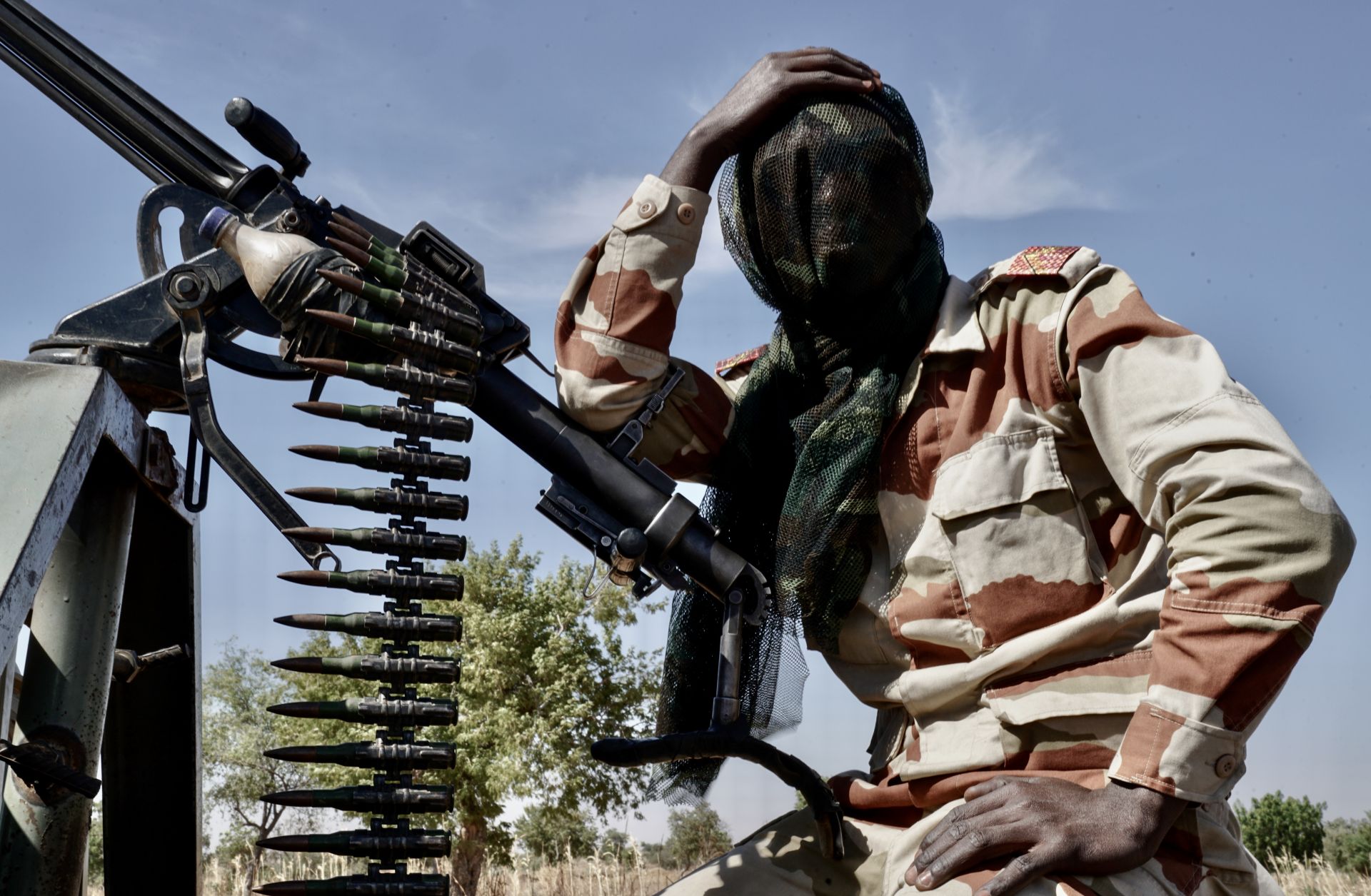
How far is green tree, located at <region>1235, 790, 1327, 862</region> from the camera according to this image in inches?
712

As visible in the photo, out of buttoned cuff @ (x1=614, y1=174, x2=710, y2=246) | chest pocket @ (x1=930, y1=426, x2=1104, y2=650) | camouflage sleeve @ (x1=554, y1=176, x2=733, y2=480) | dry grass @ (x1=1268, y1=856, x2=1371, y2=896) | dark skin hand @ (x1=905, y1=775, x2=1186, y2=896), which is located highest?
buttoned cuff @ (x1=614, y1=174, x2=710, y2=246)

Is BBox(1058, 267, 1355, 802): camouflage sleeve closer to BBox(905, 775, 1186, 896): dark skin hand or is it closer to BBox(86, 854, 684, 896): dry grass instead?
BBox(905, 775, 1186, 896): dark skin hand

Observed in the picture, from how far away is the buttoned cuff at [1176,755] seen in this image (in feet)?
9.10

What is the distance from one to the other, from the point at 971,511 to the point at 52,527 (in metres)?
2.25

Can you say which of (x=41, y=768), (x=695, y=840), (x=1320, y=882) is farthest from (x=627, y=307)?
(x=695, y=840)

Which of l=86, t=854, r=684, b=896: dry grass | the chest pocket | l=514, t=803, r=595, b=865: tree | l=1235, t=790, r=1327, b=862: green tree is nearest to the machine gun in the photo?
the chest pocket

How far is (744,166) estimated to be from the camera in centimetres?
371

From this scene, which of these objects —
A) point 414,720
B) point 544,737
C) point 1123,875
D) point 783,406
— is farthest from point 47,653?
point 544,737

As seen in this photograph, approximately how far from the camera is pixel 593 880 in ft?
30.5

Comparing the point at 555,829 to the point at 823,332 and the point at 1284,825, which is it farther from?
the point at 823,332

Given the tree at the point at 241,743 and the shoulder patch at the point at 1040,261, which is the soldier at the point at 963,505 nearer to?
the shoulder patch at the point at 1040,261

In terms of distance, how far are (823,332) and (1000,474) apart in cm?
79

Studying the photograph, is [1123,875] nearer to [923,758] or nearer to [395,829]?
[923,758]

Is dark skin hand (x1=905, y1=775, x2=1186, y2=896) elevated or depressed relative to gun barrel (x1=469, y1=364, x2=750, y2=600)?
depressed
